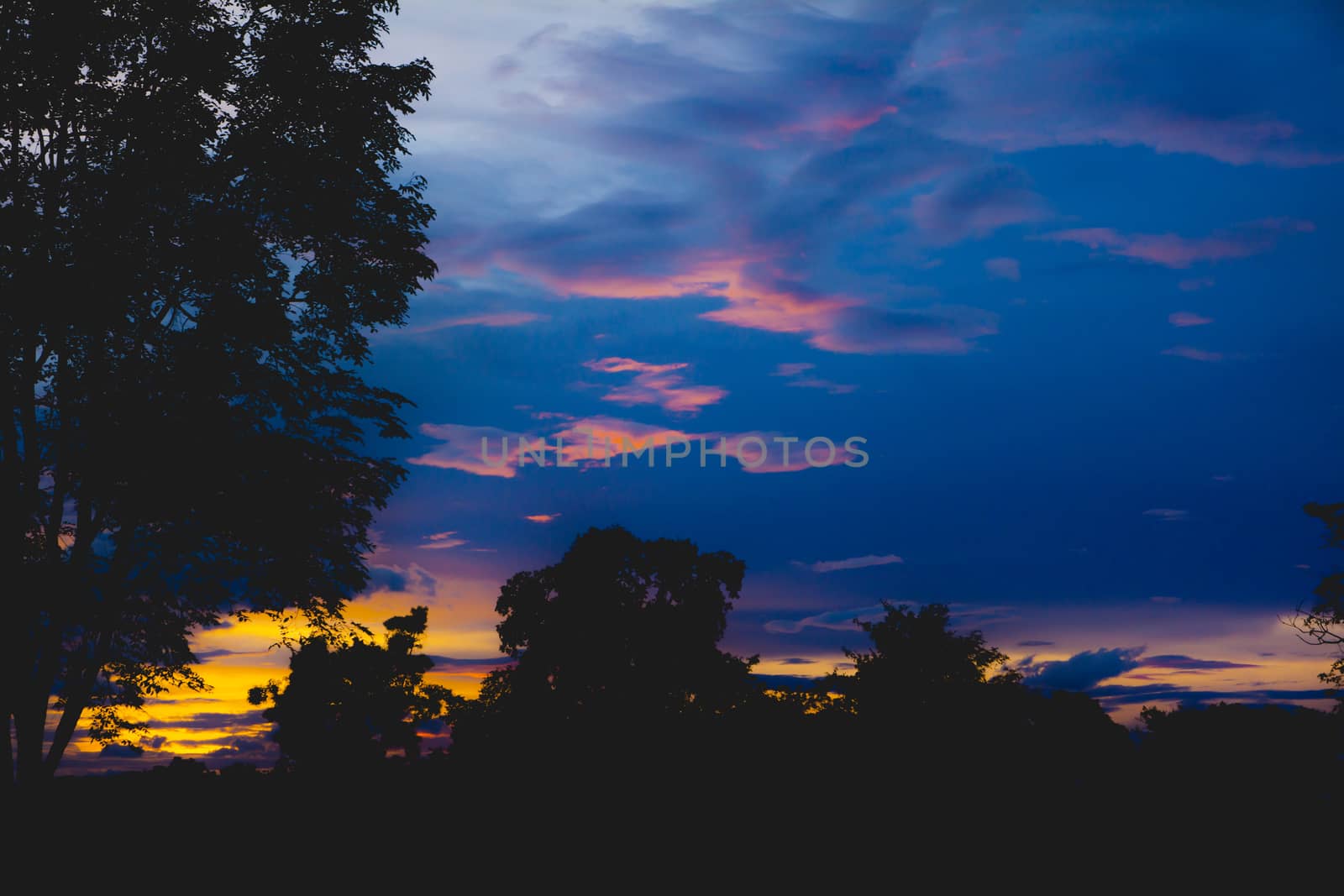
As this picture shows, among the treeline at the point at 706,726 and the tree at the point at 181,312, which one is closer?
the treeline at the point at 706,726

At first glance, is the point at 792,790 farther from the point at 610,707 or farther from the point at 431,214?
the point at 610,707

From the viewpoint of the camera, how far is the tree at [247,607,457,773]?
43531 millimetres

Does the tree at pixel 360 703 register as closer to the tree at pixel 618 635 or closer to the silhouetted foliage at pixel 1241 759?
the tree at pixel 618 635

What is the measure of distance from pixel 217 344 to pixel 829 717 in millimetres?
13564

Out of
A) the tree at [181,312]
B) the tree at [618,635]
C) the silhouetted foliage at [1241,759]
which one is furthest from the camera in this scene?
the tree at [618,635]

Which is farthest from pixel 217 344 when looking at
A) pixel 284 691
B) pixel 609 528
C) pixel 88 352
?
pixel 284 691

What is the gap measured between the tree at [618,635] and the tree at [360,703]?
33.3 feet

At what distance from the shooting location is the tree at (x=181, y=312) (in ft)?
56.6

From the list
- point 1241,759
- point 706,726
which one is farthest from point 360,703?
point 1241,759

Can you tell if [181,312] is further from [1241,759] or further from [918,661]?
[918,661]

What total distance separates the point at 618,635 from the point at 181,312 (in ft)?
63.9

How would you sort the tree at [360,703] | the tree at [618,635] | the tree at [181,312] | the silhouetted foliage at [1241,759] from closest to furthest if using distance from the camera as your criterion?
the silhouetted foliage at [1241,759], the tree at [181,312], the tree at [618,635], the tree at [360,703]

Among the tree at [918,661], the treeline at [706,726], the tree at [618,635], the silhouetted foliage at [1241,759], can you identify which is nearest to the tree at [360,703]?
the treeline at [706,726]

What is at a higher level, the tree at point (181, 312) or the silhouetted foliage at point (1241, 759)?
the tree at point (181, 312)
